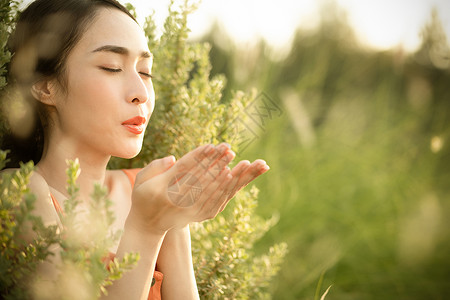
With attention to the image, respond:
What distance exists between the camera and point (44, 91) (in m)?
1.34

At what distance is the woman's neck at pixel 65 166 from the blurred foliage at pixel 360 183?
157 cm

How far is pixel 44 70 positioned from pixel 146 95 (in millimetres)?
342

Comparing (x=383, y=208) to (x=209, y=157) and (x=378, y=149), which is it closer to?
(x=378, y=149)

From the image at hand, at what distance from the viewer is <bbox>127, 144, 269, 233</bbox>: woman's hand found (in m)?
1.00

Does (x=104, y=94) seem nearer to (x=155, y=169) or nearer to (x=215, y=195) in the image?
(x=155, y=169)

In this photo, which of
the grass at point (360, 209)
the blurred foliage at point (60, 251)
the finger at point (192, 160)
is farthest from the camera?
the grass at point (360, 209)

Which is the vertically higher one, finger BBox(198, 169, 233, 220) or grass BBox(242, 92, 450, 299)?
grass BBox(242, 92, 450, 299)

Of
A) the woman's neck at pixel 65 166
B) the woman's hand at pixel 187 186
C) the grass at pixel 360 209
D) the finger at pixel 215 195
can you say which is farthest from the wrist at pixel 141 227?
the grass at pixel 360 209

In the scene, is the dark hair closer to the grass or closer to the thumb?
the thumb

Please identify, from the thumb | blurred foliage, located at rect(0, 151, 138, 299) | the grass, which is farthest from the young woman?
the grass

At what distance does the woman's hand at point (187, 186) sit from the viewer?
1.00 m

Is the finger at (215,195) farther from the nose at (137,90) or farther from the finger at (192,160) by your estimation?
the nose at (137,90)

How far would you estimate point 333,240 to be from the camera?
2.84 m

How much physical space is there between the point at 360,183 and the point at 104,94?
234cm
